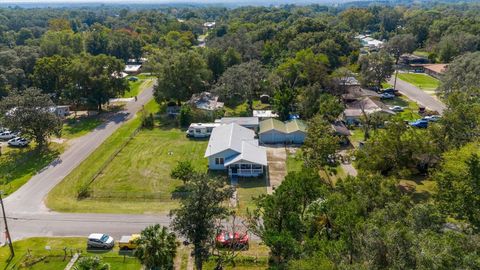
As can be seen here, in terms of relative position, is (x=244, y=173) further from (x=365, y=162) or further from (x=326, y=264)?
(x=326, y=264)

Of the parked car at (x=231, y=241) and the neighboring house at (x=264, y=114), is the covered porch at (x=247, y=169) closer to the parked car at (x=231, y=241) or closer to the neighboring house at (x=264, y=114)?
the parked car at (x=231, y=241)

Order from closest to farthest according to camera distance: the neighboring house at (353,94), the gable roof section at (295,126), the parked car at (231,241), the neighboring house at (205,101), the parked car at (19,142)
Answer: the parked car at (231,241), the parked car at (19,142), the gable roof section at (295,126), the neighboring house at (205,101), the neighboring house at (353,94)

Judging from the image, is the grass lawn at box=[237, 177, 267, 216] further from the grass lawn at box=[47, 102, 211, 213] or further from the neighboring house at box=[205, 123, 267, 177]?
the grass lawn at box=[47, 102, 211, 213]

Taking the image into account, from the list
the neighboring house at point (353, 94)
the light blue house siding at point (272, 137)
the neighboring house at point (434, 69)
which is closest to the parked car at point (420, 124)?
the neighboring house at point (353, 94)

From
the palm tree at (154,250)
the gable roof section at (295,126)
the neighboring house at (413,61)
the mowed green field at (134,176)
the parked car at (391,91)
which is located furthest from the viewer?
the neighboring house at (413,61)

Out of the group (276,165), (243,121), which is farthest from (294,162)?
(243,121)

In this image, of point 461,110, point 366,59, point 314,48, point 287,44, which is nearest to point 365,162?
point 461,110

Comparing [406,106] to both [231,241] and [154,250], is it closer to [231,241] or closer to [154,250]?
[231,241]
